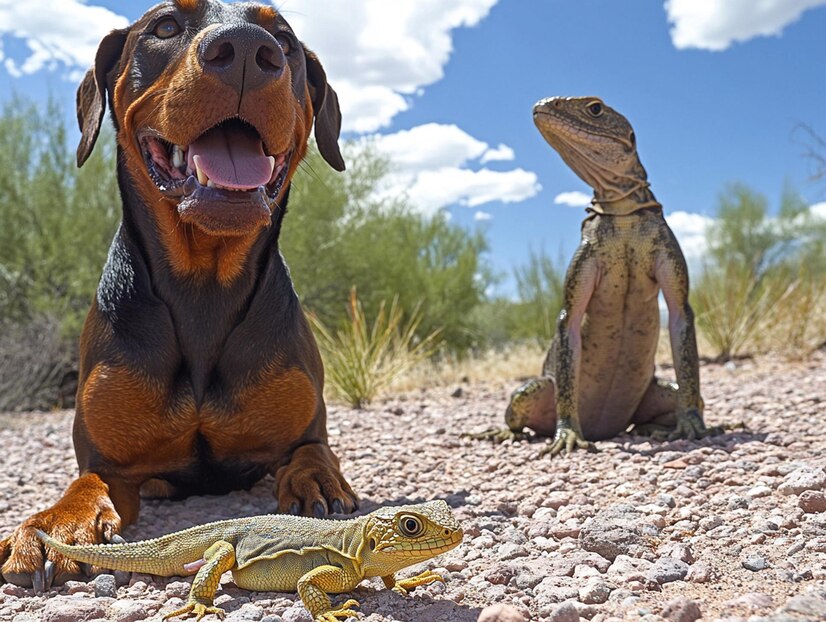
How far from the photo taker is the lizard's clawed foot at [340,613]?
241 cm

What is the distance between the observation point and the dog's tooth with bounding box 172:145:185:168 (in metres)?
3.43

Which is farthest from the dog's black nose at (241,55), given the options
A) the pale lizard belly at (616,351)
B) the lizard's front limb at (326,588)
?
the pale lizard belly at (616,351)

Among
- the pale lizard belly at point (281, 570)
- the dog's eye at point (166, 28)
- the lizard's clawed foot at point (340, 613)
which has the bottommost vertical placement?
the lizard's clawed foot at point (340, 613)

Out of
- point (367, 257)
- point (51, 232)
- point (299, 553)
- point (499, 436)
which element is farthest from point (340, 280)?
point (299, 553)

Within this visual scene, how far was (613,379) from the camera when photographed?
5.25 m

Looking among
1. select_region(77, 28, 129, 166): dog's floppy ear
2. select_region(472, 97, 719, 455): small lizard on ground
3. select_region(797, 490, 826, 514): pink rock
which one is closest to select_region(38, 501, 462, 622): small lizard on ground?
select_region(797, 490, 826, 514): pink rock

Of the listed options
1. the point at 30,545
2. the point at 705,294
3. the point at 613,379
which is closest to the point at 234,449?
the point at 30,545

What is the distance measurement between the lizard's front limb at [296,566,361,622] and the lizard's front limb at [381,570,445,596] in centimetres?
13

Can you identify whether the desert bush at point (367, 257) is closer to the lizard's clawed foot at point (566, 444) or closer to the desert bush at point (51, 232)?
the desert bush at point (51, 232)

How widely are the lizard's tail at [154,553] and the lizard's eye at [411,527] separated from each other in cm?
63

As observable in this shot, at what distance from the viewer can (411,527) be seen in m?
2.59

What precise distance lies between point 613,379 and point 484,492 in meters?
1.53

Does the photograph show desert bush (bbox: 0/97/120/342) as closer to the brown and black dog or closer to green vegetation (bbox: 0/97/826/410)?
green vegetation (bbox: 0/97/826/410)

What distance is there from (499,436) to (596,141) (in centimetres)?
205
